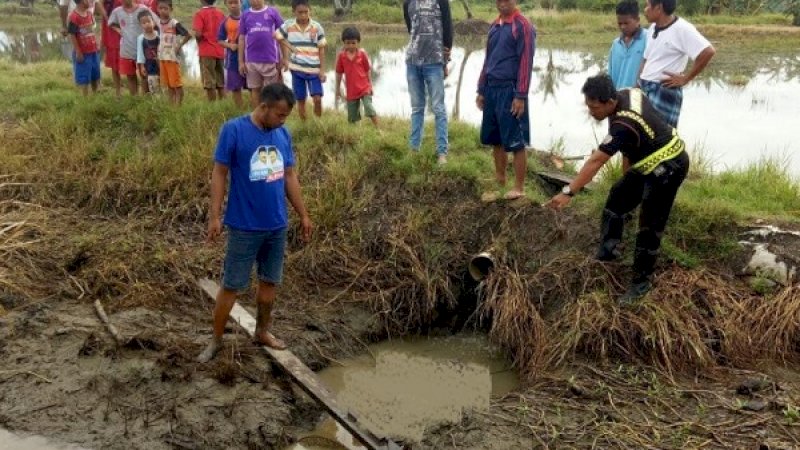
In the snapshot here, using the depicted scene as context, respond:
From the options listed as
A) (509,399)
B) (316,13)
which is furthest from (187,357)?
(316,13)

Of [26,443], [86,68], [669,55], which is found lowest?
[26,443]

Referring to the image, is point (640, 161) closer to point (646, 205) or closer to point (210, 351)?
point (646, 205)

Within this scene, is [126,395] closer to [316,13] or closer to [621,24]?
[621,24]

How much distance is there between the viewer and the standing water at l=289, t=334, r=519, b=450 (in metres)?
4.39

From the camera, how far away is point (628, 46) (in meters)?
6.09

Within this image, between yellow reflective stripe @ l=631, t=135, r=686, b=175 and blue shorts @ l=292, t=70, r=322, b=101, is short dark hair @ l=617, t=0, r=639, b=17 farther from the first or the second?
blue shorts @ l=292, t=70, r=322, b=101

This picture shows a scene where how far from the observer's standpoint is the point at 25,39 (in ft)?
74.4

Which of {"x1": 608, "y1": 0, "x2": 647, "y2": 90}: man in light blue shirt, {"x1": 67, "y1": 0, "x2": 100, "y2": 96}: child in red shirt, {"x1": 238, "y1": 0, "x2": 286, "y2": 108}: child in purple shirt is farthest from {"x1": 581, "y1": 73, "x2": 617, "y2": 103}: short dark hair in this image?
{"x1": 67, "y1": 0, "x2": 100, "y2": 96}: child in red shirt

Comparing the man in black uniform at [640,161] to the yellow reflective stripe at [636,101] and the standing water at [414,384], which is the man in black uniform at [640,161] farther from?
the standing water at [414,384]

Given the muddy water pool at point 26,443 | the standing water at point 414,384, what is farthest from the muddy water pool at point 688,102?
the muddy water pool at point 26,443

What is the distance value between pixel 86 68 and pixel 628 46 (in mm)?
6940

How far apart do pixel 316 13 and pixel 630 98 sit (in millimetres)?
26781

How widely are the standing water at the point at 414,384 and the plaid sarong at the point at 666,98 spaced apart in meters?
2.40

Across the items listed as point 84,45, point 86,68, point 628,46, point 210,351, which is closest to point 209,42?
point 84,45
